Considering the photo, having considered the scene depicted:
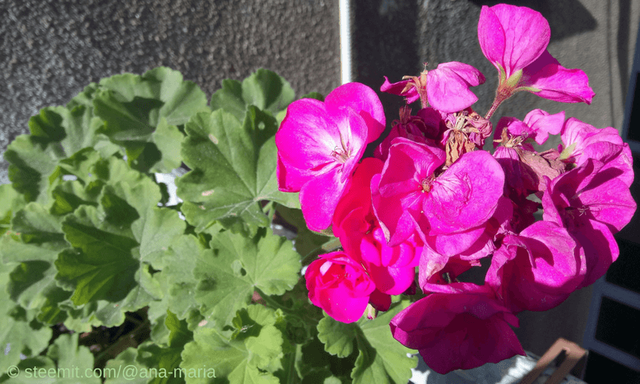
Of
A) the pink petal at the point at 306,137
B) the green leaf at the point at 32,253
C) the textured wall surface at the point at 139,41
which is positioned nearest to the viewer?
the pink petal at the point at 306,137

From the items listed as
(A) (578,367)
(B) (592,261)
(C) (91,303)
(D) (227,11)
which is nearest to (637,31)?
(A) (578,367)

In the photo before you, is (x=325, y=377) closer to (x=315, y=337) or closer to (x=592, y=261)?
(x=315, y=337)

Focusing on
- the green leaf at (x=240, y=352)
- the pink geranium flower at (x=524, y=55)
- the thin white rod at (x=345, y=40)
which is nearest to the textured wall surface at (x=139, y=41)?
the thin white rod at (x=345, y=40)

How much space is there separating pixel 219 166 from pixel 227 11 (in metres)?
0.75

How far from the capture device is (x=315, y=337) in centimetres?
77

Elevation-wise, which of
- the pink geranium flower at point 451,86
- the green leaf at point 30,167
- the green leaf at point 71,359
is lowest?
the green leaf at point 71,359

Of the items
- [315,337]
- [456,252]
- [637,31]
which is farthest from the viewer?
[637,31]

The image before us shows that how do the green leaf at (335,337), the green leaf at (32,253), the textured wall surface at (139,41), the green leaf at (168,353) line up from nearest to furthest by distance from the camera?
the green leaf at (335,337)
the green leaf at (168,353)
the green leaf at (32,253)
the textured wall surface at (139,41)

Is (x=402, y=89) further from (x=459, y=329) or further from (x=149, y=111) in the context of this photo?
(x=149, y=111)

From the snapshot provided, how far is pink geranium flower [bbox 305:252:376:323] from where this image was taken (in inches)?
16.3

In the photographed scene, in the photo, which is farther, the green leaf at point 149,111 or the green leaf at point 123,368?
the green leaf at point 149,111

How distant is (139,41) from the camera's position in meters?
1.23

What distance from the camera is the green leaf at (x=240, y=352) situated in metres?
0.64

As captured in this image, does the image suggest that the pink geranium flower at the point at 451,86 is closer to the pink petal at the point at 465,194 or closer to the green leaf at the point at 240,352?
the pink petal at the point at 465,194
